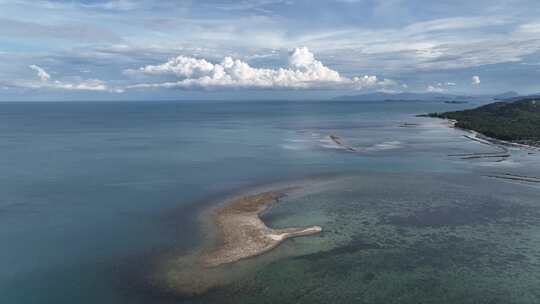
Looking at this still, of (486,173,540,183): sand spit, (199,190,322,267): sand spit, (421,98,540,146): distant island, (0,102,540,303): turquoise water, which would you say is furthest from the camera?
(421,98,540,146): distant island

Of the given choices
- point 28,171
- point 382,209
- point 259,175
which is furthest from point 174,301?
point 28,171

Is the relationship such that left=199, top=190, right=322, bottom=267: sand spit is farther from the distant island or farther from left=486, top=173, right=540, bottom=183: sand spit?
the distant island

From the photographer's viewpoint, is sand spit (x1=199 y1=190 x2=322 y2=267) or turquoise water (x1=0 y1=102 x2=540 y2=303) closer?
turquoise water (x1=0 y1=102 x2=540 y2=303)

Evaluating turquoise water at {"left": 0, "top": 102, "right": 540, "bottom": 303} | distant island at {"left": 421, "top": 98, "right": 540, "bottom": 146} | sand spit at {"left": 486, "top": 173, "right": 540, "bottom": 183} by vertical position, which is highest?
distant island at {"left": 421, "top": 98, "right": 540, "bottom": 146}

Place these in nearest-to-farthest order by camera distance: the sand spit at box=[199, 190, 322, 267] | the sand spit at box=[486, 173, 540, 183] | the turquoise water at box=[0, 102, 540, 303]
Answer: the turquoise water at box=[0, 102, 540, 303]
the sand spit at box=[199, 190, 322, 267]
the sand spit at box=[486, 173, 540, 183]

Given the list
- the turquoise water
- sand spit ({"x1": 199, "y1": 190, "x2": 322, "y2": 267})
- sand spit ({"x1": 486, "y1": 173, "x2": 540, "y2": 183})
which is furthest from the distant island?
sand spit ({"x1": 199, "y1": 190, "x2": 322, "y2": 267})

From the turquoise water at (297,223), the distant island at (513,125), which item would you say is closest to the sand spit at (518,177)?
the turquoise water at (297,223)
